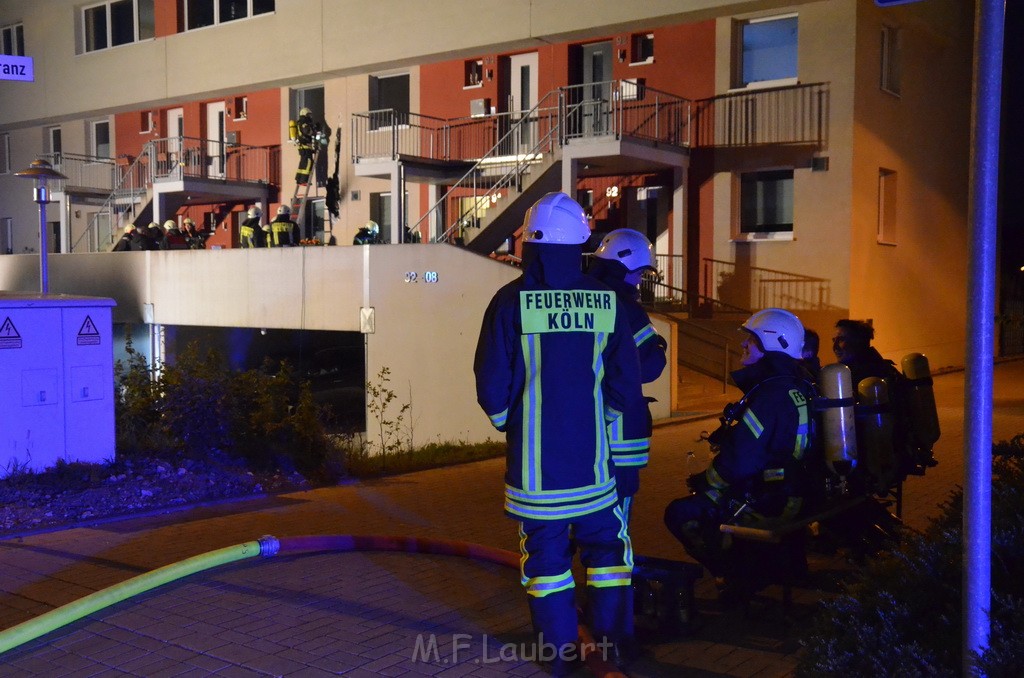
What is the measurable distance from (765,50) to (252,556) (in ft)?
55.9

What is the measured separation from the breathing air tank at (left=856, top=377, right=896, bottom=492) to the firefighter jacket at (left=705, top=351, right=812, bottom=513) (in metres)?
1.05

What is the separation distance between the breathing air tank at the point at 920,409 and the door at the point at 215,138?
24504 millimetres

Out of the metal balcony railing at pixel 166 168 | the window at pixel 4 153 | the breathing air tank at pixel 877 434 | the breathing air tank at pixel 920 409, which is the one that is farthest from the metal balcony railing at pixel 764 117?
the window at pixel 4 153

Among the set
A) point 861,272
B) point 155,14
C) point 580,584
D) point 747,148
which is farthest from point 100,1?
point 580,584

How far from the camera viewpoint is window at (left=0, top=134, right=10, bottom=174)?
35438 millimetres

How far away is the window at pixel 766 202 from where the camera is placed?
20141 millimetres

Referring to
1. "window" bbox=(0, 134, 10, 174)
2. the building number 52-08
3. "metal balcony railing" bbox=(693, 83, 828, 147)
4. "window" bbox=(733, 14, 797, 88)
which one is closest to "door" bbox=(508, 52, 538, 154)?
"metal balcony railing" bbox=(693, 83, 828, 147)

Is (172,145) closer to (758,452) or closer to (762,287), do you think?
(762,287)

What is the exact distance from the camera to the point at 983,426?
11.4ft

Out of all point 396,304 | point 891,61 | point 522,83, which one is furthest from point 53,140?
point 891,61

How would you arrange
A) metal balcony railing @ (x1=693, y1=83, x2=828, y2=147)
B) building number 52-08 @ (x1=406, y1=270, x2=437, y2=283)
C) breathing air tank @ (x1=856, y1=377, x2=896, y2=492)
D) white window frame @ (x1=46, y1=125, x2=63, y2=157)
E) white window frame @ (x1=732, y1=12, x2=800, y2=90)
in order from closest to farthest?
breathing air tank @ (x1=856, y1=377, x2=896, y2=492)
building number 52-08 @ (x1=406, y1=270, x2=437, y2=283)
metal balcony railing @ (x1=693, y1=83, x2=828, y2=147)
white window frame @ (x1=732, y1=12, x2=800, y2=90)
white window frame @ (x1=46, y1=125, x2=63, y2=157)

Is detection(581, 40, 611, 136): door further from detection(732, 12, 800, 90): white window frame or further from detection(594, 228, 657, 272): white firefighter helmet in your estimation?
detection(594, 228, 657, 272): white firefighter helmet

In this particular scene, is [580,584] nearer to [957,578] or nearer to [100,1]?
[957,578]

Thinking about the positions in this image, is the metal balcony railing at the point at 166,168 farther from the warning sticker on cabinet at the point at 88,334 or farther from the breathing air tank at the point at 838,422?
the breathing air tank at the point at 838,422
